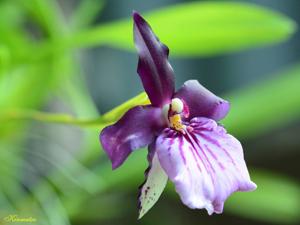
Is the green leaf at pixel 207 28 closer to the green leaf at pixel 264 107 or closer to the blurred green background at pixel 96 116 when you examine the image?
the blurred green background at pixel 96 116

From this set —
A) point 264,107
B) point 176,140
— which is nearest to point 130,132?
point 176,140

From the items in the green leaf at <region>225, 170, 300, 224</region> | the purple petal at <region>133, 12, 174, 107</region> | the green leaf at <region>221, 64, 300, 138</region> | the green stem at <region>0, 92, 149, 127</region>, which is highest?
the purple petal at <region>133, 12, 174, 107</region>

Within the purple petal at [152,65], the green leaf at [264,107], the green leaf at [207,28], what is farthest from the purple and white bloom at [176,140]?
the green leaf at [264,107]

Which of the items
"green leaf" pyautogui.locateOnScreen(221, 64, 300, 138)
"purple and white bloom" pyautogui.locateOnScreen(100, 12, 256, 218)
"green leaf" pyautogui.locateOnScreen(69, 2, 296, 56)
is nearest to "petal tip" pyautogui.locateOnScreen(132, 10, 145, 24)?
"purple and white bloom" pyautogui.locateOnScreen(100, 12, 256, 218)

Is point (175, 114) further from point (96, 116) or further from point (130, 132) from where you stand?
point (96, 116)

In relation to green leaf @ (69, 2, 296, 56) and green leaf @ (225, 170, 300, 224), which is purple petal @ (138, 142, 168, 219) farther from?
green leaf @ (225, 170, 300, 224)

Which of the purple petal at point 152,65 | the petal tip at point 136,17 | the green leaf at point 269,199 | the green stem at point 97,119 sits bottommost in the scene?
the green leaf at point 269,199

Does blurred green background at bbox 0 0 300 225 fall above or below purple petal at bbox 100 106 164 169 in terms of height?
below

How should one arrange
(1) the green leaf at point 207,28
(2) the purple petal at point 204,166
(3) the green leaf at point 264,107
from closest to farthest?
(2) the purple petal at point 204,166 → (1) the green leaf at point 207,28 → (3) the green leaf at point 264,107
